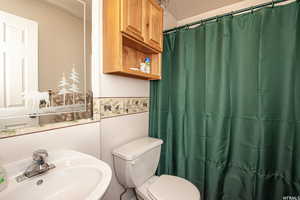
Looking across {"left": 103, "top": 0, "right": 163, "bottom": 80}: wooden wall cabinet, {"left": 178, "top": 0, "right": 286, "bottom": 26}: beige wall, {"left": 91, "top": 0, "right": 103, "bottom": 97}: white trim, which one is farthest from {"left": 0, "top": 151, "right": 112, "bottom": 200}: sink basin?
{"left": 178, "top": 0, "right": 286, "bottom": 26}: beige wall

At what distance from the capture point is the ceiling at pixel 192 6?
5.03 ft

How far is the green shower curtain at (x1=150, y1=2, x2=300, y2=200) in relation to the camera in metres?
0.99

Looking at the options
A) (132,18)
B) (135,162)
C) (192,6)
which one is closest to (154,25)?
(132,18)

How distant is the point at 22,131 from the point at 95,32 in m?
0.78

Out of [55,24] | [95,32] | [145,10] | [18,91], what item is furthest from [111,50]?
[18,91]

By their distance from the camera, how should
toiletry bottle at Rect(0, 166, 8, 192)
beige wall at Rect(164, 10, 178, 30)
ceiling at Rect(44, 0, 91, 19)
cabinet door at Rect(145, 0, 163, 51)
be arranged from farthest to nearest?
beige wall at Rect(164, 10, 178, 30) → cabinet door at Rect(145, 0, 163, 51) → ceiling at Rect(44, 0, 91, 19) → toiletry bottle at Rect(0, 166, 8, 192)

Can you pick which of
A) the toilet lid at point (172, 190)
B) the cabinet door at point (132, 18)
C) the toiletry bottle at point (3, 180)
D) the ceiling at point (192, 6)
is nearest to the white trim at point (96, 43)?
the cabinet door at point (132, 18)

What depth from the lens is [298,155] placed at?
3.18 ft

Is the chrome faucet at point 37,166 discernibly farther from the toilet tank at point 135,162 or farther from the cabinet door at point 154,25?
the cabinet door at point 154,25

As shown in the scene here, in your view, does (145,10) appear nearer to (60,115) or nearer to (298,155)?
(60,115)

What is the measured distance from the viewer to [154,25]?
1.19 meters

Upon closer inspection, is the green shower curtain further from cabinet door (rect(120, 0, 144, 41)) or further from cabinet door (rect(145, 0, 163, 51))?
cabinet door (rect(120, 0, 144, 41))

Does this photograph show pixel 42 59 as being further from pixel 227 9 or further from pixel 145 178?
pixel 227 9

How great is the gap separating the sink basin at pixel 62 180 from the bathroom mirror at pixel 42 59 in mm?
233
